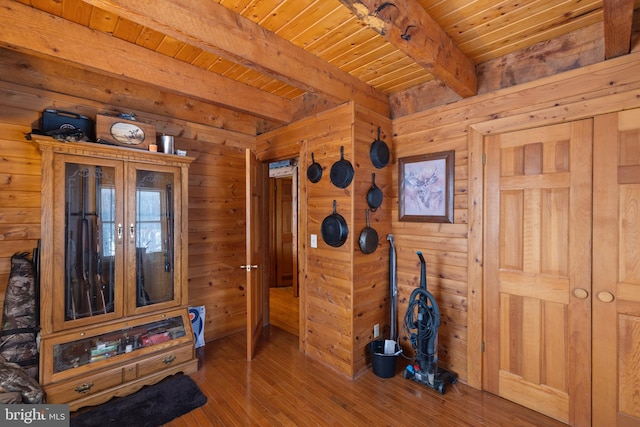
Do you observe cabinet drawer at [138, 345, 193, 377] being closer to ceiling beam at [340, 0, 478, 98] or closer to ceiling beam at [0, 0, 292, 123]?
ceiling beam at [0, 0, 292, 123]

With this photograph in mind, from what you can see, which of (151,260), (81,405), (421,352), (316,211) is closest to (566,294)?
(421,352)

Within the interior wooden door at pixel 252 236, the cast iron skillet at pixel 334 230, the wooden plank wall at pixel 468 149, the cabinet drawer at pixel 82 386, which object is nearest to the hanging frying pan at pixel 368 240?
the cast iron skillet at pixel 334 230

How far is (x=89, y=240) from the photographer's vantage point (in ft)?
7.47

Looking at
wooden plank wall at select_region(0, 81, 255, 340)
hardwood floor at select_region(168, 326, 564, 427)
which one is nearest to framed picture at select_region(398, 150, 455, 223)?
hardwood floor at select_region(168, 326, 564, 427)

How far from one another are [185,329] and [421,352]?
2.12 metres

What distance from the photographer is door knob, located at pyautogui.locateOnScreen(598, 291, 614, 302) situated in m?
1.82

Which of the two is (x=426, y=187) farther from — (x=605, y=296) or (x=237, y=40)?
(x=237, y=40)

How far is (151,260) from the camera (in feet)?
8.53

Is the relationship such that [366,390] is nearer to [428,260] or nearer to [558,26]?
[428,260]

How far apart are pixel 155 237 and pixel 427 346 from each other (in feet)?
8.42

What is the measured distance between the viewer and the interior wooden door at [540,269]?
1923 mm

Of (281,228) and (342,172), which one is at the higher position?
(342,172)

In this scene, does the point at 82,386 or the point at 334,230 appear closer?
the point at 82,386

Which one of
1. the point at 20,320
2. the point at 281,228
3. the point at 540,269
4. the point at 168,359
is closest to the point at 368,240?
the point at 540,269
